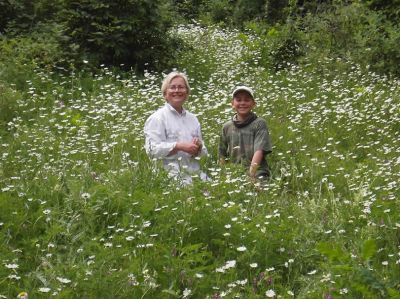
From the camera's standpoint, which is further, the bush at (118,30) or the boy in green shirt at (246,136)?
the bush at (118,30)

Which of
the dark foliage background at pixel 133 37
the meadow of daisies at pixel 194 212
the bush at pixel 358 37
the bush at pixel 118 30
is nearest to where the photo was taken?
the meadow of daisies at pixel 194 212

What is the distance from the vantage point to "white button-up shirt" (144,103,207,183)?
18.9ft

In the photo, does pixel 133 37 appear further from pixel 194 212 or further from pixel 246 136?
pixel 194 212

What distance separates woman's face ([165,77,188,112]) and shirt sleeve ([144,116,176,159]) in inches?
9.6

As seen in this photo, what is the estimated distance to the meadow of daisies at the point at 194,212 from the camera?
3.33 meters

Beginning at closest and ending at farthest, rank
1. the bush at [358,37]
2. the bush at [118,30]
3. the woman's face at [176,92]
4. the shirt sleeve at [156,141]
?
the shirt sleeve at [156,141], the woman's face at [176,92], the bush at [358,37], the bush at [118,30]

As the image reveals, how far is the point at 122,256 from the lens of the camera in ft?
11.7

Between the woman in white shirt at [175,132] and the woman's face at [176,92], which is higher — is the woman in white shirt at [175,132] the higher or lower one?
the lower one

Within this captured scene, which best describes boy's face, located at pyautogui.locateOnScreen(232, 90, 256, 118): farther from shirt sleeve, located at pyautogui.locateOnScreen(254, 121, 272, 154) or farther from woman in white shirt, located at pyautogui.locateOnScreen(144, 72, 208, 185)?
woman in white shirt, located at pyautogui.locateOnScreen(144, 72, 208, 185)

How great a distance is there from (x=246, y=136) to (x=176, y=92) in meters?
0.82

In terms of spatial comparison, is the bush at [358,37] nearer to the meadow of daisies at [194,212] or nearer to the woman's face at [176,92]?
the meadow of daisies at [194,212]

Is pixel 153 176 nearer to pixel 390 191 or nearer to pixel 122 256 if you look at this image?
pixel 122 256

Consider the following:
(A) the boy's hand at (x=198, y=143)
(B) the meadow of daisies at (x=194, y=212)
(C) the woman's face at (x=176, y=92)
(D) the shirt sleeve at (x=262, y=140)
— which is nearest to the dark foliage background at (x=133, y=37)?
(B) the meadow of daisies at (x=194, y=212)

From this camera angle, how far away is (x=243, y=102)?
20.5 feet
